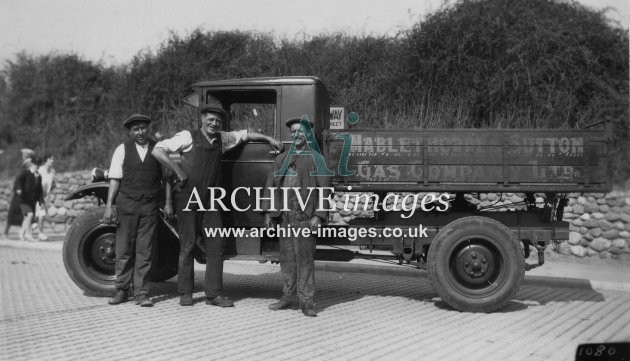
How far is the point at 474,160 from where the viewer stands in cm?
554

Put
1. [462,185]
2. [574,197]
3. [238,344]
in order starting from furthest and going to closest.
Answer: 1. [574,197]
2. [462,185]
3. [238,344]

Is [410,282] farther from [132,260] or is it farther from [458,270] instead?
[132,260]

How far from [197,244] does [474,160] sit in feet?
9.59

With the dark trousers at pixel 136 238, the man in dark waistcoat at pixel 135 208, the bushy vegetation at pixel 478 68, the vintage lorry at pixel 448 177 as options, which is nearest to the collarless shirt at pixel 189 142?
the vintage lorry at pixel 448 177

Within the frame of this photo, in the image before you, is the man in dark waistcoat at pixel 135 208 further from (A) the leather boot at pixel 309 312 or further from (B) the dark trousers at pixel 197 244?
(A) the leather boot at pixel 309 312

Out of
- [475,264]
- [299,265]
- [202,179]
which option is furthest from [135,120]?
[475,264]

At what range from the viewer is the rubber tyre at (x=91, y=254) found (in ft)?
20.2

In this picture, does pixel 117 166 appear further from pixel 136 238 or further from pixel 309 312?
pixel 309 312

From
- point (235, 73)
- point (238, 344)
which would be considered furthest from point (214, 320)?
point (235, 73)

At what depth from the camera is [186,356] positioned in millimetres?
3916

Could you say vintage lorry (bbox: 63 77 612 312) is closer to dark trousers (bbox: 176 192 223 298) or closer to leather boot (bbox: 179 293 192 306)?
dark trousers (bbox: 176 192 223 298)

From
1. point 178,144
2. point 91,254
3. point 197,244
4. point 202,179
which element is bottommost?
point 91,254

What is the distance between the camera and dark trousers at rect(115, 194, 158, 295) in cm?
580

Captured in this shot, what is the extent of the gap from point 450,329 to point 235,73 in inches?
520
